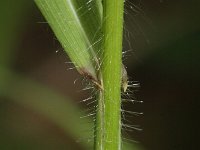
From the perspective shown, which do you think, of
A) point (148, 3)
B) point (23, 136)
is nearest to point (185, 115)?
point (148, 3)

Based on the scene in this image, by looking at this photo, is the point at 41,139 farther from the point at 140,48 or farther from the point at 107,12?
A: the point at 107,12

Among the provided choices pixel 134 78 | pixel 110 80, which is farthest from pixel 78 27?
Result: pixel 134 78

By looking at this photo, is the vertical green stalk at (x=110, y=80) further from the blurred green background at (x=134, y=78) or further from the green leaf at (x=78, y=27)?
the blurred green background at (x=134, y=78)

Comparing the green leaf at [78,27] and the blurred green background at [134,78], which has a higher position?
the blurred green background at [134,78]

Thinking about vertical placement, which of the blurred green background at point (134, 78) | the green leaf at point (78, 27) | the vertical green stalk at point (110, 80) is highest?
the blurred green background at point (134, 78)

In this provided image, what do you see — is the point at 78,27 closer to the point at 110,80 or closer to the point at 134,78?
the point at 110,80

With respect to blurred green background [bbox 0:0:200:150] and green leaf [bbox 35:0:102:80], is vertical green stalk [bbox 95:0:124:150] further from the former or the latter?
blurred green background [bbox 0:0:200:150]

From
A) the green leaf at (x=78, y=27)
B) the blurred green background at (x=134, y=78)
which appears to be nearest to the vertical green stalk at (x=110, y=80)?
the green leaf at (x=78, y=27)
